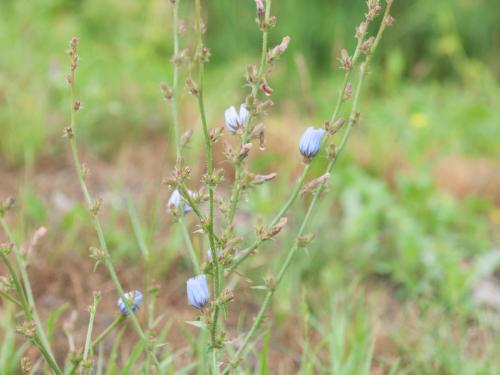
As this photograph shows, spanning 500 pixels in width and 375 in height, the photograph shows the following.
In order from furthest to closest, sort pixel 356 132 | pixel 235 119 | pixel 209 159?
pixel 356 132 → pixel 235 119 → pixel 209 159

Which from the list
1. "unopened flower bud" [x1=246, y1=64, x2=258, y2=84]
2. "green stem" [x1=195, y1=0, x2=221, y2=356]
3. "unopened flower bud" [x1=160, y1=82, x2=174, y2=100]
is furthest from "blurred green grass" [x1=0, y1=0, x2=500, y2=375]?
"unopened flower bud" [x1=246, y1=64, x2=258, y2=84]

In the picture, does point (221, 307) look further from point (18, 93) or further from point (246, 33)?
point (246, 33)

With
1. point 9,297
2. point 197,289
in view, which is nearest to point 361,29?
point 197,289

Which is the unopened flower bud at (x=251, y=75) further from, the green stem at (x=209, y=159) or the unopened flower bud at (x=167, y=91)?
the unopened flower bud at (x=167, y=91)

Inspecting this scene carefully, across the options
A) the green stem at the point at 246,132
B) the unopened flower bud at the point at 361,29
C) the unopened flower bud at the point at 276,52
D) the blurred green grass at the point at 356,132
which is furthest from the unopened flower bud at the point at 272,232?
the blurred green grass at the point at 356,132

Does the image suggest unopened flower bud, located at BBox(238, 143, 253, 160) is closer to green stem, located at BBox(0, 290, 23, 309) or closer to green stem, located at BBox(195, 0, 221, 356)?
green stem, located at BBox(195, 0, 221, 356)

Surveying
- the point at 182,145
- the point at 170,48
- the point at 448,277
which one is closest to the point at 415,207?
the point at 448,277

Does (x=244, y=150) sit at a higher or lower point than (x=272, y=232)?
higher

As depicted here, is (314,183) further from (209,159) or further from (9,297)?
(9,297)

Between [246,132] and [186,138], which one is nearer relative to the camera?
[246,132]
